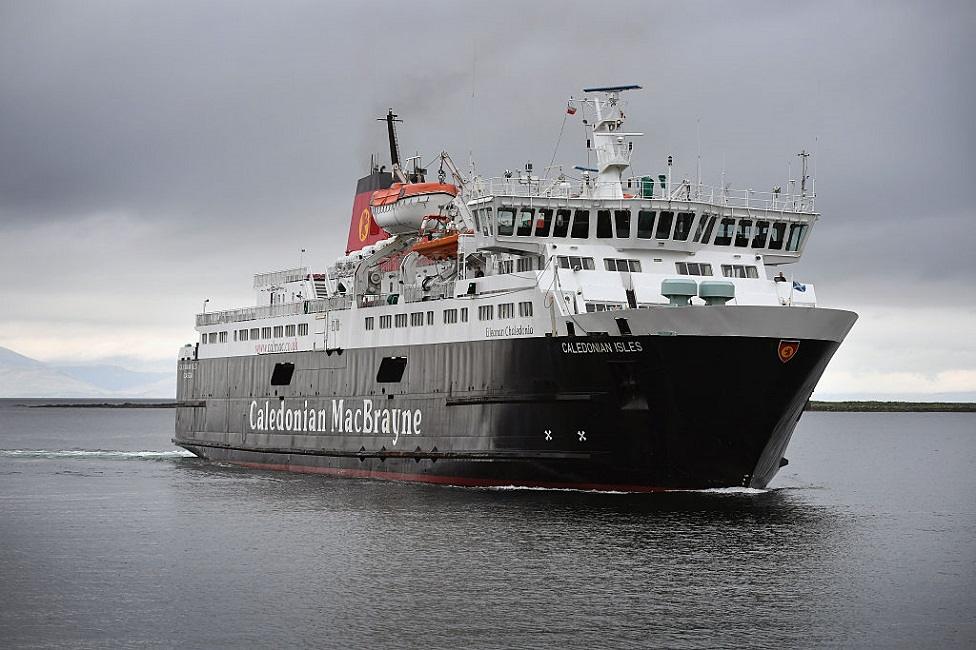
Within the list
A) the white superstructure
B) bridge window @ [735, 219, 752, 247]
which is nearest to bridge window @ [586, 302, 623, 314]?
the white superstructure

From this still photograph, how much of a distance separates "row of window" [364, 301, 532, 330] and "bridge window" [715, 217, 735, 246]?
557cm

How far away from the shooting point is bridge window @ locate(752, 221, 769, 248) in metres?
32.8

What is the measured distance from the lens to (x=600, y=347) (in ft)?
92.9

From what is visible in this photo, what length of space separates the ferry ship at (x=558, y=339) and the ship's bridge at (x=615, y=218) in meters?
0.05

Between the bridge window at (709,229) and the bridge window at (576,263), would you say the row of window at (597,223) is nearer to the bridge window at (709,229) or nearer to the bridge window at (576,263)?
the bridge window at (709,229)

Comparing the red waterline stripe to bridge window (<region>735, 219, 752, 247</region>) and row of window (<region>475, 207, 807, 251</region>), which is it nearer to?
row of window (<region>475, 207, 807, 251</region>)

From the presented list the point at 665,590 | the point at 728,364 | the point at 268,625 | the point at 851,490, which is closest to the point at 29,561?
the point at 268,625

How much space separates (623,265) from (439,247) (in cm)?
623

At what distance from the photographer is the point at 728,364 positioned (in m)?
27.3

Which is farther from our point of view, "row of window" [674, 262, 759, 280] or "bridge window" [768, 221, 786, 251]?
"bridge window" [768, 221, 786, 251]

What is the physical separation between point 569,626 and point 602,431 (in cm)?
1134

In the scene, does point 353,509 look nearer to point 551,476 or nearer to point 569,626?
point 551,476

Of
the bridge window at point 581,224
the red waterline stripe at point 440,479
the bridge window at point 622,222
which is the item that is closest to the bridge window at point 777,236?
the bridge window at point 622,222

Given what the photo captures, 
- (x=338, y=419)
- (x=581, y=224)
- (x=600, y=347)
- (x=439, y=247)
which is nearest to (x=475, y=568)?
(x=600, y=347)
